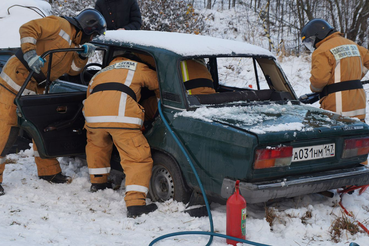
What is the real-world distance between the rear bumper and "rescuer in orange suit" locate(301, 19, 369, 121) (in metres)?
1.49

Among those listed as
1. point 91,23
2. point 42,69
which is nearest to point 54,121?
point 42,69

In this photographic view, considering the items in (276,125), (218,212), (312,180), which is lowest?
(218,212)

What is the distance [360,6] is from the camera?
36.6 ft

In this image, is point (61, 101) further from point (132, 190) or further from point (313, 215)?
point (313, 215)

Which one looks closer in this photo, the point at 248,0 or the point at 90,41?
the point at 90,41

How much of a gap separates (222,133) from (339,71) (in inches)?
93.9

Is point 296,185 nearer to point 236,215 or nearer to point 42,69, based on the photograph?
point 236,215

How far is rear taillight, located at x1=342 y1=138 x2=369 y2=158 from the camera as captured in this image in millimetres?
3471

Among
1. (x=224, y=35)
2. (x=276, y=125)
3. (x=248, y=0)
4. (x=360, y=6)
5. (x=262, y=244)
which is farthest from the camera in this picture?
(x=248, y=0)

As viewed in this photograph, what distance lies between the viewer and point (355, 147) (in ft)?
11.6

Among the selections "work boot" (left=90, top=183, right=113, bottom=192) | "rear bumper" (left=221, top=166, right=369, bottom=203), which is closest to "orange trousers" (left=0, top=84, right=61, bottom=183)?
"work boot" (left=90, top=183, right=113, bottom=192)

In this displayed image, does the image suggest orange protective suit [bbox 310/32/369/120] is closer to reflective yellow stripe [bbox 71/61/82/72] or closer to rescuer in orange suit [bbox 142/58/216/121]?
rescuer in orange suit [bbox 142/58/216/121]

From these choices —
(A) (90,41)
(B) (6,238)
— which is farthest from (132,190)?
(A) (90,41)

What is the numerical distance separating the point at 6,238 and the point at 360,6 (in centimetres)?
1104
